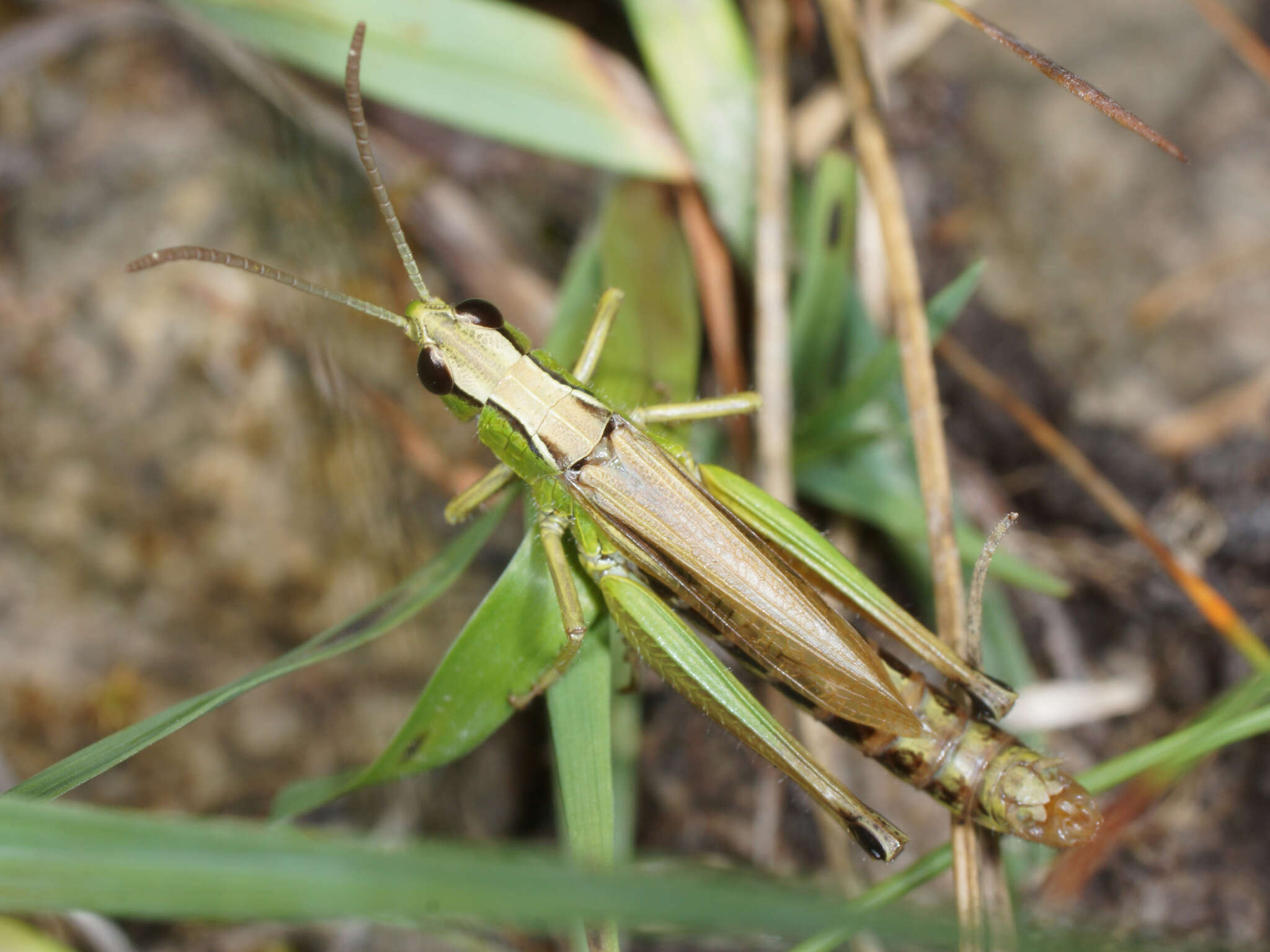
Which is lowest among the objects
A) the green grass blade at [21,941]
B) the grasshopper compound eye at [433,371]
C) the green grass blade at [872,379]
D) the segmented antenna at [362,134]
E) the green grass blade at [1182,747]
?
the green grass blade at [1182,747]

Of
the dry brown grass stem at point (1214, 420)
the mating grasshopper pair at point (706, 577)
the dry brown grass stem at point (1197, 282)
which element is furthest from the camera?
the dry brown grass stem at point (1197, 282)

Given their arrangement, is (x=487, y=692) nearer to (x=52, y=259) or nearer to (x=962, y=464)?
(x=962, y=464)

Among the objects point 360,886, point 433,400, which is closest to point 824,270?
point 433,400

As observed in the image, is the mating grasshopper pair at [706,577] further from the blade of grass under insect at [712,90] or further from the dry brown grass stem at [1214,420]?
the dry brown grass stem at [1214,420]

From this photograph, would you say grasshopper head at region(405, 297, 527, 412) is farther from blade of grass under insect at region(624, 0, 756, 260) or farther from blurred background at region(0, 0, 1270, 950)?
blade of grass under insect at region(624, 0, 756, 260)

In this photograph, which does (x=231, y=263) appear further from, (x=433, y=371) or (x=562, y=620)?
(x=562, y=620)

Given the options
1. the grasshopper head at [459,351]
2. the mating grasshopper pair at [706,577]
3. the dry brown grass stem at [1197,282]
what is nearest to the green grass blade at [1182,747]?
the mating grasshopper pair at [706,577]

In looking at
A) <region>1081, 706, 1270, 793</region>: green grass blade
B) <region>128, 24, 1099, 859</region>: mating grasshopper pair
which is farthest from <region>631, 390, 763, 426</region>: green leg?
<region>1081, 706, 1270, 793</region>: green grass blade
